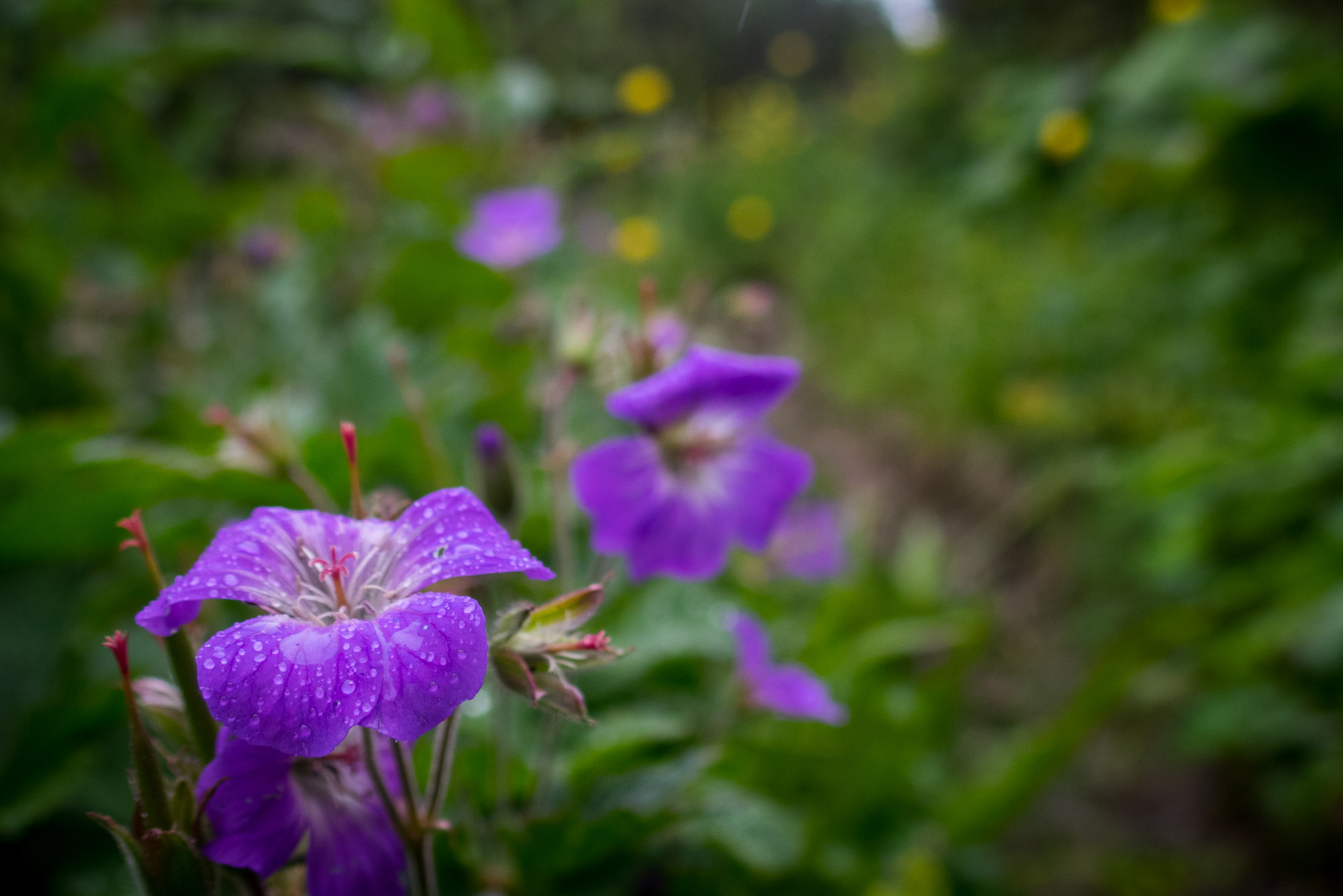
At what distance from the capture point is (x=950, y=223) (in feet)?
16.6

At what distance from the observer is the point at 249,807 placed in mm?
555

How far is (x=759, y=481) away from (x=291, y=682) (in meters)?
0.67

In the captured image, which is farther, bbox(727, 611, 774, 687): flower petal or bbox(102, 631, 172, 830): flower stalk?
bbox(727, 611, 774, 687): flower petal

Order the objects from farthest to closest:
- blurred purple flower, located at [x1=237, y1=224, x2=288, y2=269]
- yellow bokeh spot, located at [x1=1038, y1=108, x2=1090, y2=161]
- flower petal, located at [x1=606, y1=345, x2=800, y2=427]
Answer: yellow bokeh spot, located at [x1=1038, y1=108, x2=1090, y2=161], blurred purple flower, located at [x1=237, y1=224, x2=288, y2=269], flower petal, located at [x1=606, y1=345, x2=800, y2=427]

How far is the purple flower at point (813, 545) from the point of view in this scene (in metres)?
1.93

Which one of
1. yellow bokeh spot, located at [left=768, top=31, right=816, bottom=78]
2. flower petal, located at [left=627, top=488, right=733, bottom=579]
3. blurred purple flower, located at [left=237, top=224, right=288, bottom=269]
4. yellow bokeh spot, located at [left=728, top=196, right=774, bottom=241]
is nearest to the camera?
flower petal, located at [left=627, top=488, right=733, bottom=579]

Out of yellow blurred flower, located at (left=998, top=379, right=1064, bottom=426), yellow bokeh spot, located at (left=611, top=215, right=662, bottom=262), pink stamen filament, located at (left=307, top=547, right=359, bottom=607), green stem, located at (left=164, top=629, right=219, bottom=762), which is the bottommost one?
Result: green stem, located at (left=164, top=629, right=219, bottom=762)

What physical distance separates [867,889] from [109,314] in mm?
2059

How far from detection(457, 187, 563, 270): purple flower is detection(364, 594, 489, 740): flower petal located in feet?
4.61

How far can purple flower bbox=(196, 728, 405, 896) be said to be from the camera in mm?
543

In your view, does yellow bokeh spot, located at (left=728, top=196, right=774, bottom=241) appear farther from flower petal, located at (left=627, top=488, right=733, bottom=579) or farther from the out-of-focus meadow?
flower petal, located at (left=627, top=488, right=733, bottom=579)

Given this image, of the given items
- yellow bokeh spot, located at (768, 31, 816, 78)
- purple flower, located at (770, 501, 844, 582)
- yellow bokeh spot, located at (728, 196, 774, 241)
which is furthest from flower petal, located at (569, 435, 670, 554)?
yellow bokeh spot, located at (768, 31, 816, 78)

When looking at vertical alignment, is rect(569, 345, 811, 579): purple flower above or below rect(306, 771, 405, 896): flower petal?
above

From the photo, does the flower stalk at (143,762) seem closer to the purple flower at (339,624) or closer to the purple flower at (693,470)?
the purple flower at (339,624)
